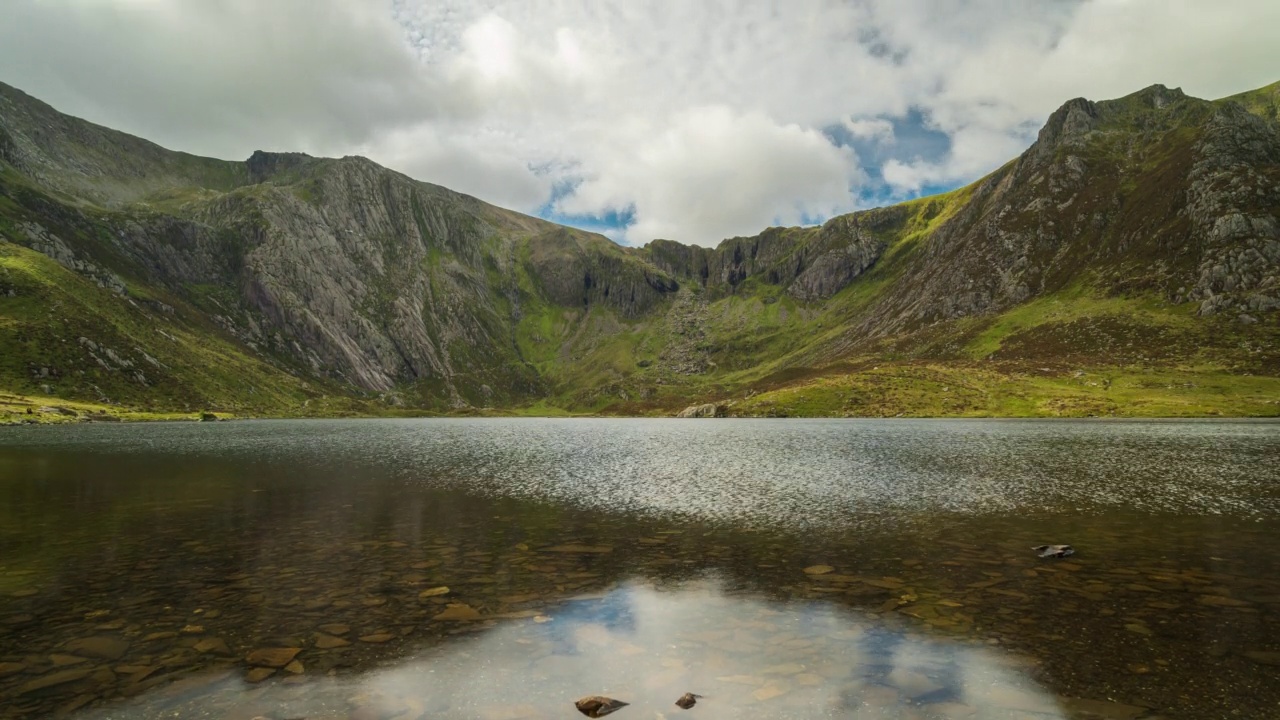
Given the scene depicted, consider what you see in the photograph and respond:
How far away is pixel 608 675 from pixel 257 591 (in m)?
Answer: 16.0

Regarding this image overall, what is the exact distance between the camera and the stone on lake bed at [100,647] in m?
16.9

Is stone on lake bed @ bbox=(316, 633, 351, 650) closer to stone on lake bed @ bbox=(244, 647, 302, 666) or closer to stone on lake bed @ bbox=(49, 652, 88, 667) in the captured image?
stone on lake bed @ bbox=(244, 647, 302, 666)

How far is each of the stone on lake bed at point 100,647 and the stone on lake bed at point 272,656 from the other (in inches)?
143

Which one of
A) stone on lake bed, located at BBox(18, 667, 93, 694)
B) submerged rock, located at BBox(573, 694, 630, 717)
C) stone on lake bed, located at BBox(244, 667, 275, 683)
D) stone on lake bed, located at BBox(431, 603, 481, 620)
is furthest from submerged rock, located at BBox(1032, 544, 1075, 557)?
stone on lake bed, located at BBox(18, 667, 93, 694)

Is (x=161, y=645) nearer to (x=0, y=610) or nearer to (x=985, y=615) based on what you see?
(x=0, y=610)

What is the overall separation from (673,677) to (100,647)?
16740 millimetres

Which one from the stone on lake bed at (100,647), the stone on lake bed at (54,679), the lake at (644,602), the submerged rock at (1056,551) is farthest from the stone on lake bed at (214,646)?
the submerged rock at (1056,551)

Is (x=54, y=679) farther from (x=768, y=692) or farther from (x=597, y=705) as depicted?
(x=768, y=692)

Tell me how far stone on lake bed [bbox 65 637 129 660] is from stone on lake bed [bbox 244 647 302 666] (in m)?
3.63

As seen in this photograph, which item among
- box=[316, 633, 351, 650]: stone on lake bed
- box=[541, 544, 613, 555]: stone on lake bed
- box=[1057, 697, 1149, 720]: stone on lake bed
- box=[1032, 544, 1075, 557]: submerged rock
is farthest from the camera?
box=[541, 544, 613, 555]: stone on lake bed

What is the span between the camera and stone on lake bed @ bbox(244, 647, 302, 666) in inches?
650

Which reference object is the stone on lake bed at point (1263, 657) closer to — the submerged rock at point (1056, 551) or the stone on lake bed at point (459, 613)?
the submerged rock at point (1056, 551)

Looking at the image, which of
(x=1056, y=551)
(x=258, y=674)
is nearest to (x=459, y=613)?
(x=258, y=674)

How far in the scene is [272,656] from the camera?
1698 centimetres
